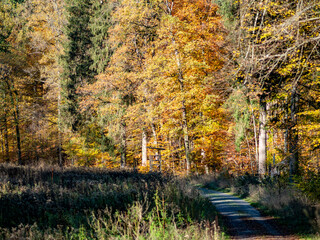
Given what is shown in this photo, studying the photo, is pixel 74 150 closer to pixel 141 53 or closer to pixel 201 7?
pixel 141 53

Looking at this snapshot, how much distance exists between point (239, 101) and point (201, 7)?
12.5 metres

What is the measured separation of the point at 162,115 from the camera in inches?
918

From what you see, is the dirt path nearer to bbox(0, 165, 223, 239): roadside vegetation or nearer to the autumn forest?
bbox(0, 165, 223, 239): roadside vegetation

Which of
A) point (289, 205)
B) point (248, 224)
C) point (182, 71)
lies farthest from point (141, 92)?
point (248, 224)

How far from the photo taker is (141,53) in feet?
84.5

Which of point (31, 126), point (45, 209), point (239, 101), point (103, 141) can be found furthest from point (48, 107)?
point (45, 209)

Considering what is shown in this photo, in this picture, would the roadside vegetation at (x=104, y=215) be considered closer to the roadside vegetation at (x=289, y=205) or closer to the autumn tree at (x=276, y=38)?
the roadside vegetation at (x=289, y=205)

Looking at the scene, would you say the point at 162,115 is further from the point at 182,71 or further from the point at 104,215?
the point at 104,215

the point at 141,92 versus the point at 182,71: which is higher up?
the point at 182,71

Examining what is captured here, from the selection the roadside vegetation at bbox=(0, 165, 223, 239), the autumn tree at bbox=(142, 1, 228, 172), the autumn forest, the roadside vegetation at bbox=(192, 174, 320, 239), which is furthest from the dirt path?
the autumn tree at bbox=(142, 1, 228, 172)

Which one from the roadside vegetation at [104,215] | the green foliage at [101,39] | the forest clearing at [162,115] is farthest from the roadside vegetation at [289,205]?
the green foliage at [101,39]

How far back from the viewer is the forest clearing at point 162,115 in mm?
7750

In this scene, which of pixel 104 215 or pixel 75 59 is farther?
pixel 75 59

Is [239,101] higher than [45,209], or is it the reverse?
[239,101]
